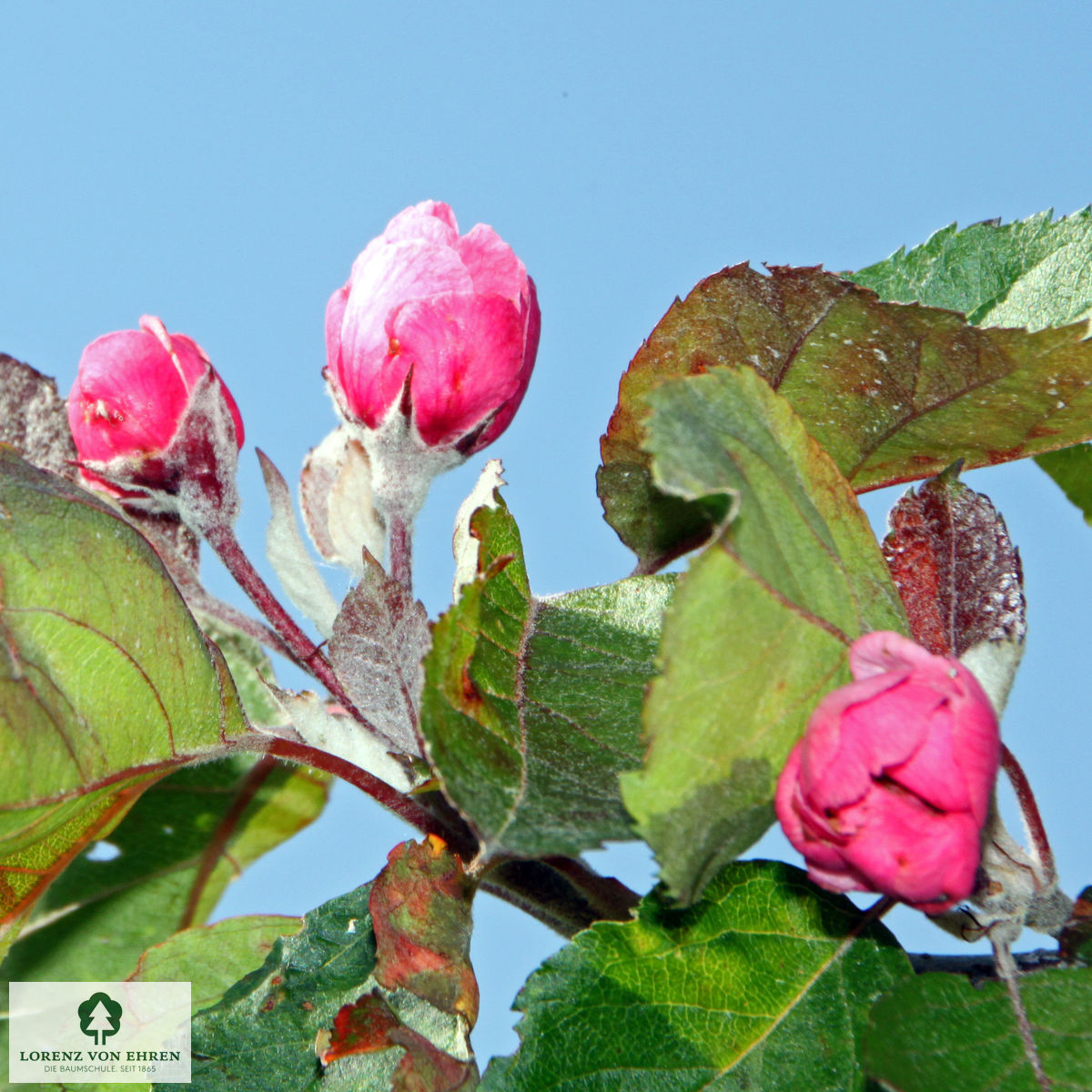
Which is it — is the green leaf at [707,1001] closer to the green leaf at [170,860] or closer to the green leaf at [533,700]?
the green leaf at [533,700]

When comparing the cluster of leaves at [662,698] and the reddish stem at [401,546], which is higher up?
the reddish stem at [401,546]

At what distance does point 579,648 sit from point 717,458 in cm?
23

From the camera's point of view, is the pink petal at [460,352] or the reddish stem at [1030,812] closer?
the reddish stem at [1030,812]

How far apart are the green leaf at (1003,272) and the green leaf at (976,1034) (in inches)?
17.4

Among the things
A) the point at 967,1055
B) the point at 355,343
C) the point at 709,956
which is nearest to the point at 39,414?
the point at 355,343

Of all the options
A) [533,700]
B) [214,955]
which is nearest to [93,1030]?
[214,955]

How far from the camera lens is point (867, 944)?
1.95ft

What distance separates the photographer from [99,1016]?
948 mm

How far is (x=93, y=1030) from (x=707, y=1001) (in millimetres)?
593

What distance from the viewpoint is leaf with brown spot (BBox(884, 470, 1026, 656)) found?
0.60 m

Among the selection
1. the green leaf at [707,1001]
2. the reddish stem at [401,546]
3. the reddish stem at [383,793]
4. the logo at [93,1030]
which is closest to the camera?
the green leaf at [707,1001]

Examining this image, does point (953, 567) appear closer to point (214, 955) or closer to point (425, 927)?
point (425, 927)

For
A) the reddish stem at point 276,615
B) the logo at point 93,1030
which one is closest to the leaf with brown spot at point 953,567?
the reddish stem at point 276,615

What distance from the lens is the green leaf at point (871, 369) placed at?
0.65 metres
